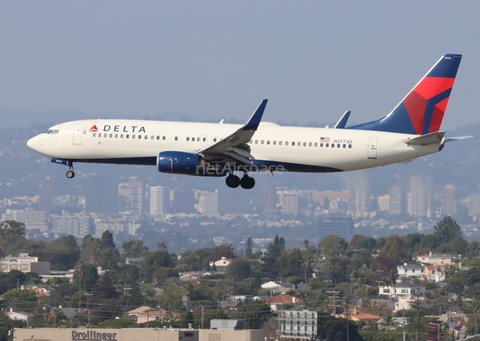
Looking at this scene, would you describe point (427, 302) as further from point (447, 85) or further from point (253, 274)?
point (447, 85)

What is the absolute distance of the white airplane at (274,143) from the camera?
57.4m

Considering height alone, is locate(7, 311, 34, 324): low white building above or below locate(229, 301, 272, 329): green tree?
below

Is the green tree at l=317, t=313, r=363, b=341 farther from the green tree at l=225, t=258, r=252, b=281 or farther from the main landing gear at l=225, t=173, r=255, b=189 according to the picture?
the green tree at l=225, t=258, r=252, b=281

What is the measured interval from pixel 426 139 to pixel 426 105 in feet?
12.9

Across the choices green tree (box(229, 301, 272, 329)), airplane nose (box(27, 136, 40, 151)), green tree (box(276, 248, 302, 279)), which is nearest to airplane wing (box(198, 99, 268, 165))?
airplane nose (box(27, 136, 40, 151))

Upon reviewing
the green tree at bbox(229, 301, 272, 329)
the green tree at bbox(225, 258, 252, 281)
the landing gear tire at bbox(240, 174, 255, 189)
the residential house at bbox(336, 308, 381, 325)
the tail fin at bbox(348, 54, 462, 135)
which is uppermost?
the tail fin at bbox(348, 54, 462, 135)

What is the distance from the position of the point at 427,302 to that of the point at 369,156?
87565 millimetres

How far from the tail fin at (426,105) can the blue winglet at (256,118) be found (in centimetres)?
853

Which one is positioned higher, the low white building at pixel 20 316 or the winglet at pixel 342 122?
the winglet at pixel 342 122

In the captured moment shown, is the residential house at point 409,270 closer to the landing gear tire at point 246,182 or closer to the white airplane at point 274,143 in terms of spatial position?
the white airplane at point 274,143

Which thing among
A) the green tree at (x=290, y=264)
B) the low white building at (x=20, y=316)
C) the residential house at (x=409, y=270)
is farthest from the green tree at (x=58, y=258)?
the low white building at (x=20, y=316)

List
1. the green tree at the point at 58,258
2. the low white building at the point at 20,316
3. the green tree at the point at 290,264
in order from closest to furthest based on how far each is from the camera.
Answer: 1. the low white building at the point at 20,316
2. the green tree at the point at 58,258
3. the green tree at the point at 290,264

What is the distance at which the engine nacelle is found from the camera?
56594mm

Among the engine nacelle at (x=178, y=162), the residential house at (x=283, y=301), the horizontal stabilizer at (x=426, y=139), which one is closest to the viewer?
the horizontal stabilizer at (x=426, y=139)
